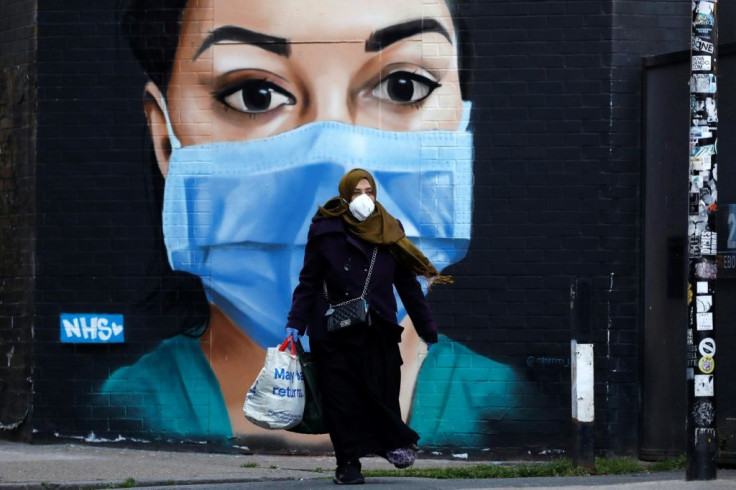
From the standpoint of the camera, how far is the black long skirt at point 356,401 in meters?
7.82

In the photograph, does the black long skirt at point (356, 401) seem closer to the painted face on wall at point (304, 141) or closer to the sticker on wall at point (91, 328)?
the painted face on wall at point (304, 141)

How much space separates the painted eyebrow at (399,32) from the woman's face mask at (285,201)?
0.66 m

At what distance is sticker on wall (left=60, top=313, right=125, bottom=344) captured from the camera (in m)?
10.8

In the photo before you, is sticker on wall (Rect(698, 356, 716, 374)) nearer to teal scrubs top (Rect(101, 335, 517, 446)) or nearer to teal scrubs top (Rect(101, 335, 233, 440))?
teal scrubs top (Rect(101, 335, 517, 446))

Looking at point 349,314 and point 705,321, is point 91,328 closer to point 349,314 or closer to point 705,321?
point 349,314

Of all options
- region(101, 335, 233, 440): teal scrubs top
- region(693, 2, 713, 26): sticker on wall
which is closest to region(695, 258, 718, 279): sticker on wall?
region(693, 2, 713, 26): sticker on wall

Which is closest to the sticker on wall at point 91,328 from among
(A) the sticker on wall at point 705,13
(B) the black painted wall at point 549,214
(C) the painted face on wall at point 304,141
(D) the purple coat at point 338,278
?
(B) the black painted wall at point 549,214

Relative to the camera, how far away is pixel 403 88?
10.6m

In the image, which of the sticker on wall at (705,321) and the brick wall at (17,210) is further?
the brick wall at (17,210)

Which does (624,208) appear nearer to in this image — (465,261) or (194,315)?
(465,261)

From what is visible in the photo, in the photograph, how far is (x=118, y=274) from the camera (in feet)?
35.6

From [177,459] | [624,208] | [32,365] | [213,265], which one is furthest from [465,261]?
[32,365]

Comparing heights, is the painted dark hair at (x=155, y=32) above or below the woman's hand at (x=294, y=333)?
above

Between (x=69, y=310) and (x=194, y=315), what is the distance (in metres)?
1.08
